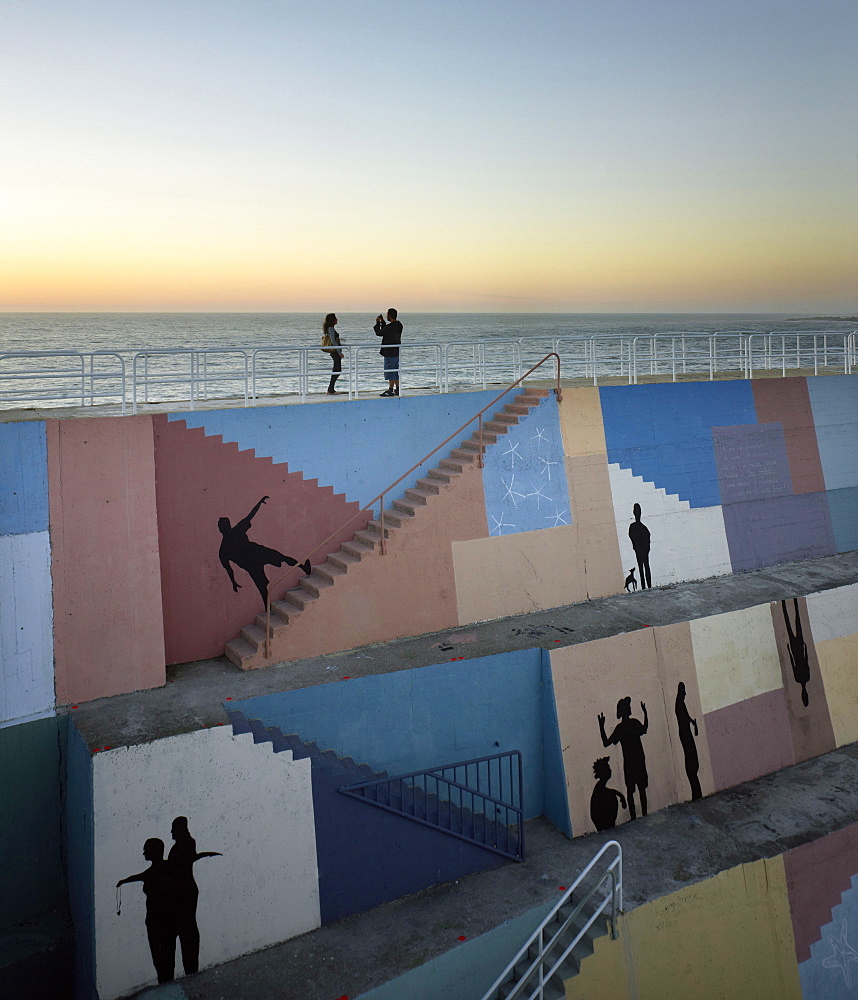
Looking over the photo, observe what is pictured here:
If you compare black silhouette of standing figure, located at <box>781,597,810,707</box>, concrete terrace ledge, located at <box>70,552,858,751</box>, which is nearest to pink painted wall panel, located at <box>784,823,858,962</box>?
black silhouette of standing figure, located at <box>781,597,810,707</box>

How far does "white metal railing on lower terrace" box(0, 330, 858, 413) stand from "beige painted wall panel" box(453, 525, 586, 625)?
3.12m

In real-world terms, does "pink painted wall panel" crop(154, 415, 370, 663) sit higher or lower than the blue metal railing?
higher

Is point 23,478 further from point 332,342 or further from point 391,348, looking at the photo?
point 391,348

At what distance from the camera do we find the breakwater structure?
8.98m

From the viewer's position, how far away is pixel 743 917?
403 inches

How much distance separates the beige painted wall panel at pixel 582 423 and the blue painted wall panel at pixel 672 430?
0.17 m

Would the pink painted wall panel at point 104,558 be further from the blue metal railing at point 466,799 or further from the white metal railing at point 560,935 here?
the white metal railing at point 560,935

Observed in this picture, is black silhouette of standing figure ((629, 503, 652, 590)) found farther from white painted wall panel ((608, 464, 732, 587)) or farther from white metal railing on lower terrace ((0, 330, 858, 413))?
white metal railing on lower terrace ((0, 330, 858, 413))

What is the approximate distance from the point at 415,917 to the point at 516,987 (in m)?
1.49

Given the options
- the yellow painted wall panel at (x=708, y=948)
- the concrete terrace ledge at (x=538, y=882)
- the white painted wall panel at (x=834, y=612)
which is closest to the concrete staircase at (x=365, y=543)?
the concrete terrace ledge at (x=538, y=882)

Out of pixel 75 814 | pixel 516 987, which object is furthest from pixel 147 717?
pixel 516 987

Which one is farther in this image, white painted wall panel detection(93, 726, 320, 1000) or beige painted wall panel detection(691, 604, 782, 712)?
beige painted wall panel detection(691, 604, 782, 712)

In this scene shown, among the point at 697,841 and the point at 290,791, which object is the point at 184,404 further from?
the point at 697,841

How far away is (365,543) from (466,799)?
13.4ft
